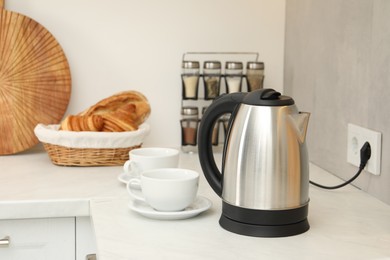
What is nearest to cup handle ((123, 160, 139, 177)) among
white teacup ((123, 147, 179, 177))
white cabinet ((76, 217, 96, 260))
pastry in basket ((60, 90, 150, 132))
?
white teacup ((123, 147, 179, 177))

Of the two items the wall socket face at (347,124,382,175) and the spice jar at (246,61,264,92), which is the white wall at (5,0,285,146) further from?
the wall socket face at (347,124,382,175)

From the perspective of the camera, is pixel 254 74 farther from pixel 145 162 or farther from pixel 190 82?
pixel 145 162

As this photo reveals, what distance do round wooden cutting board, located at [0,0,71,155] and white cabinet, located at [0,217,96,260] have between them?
0.51 m

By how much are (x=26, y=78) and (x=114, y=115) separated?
0.31 meters

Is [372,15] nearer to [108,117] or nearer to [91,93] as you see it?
[108,117]

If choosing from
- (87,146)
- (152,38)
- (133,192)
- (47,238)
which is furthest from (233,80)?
(47,238)

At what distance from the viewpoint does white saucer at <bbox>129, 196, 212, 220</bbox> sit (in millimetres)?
1289

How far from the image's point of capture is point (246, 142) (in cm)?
121

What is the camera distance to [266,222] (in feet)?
3.96

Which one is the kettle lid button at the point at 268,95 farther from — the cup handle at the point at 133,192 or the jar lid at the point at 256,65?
the jar lid at the point at 256,65

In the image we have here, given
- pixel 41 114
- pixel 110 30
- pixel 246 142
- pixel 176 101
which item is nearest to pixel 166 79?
pixel 176 101

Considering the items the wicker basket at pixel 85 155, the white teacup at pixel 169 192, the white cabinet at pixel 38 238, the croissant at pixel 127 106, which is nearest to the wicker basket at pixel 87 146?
the wicker basket at pixel 85 155

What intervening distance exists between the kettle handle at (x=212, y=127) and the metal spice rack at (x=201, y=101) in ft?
2.26

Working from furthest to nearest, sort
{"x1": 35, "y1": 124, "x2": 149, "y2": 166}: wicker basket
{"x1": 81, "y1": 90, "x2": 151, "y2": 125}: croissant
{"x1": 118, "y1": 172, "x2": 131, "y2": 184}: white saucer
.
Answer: {"x1": 81, "y1": 90, "x2": 151, "y2": 125}: croissant
{"x1": 35, "y1": 124, "x2": 149, "y2": 166}: wicker basket
{"x1": 118, "y1": 172, "x2": 131, "y2": 184}: white saucer
